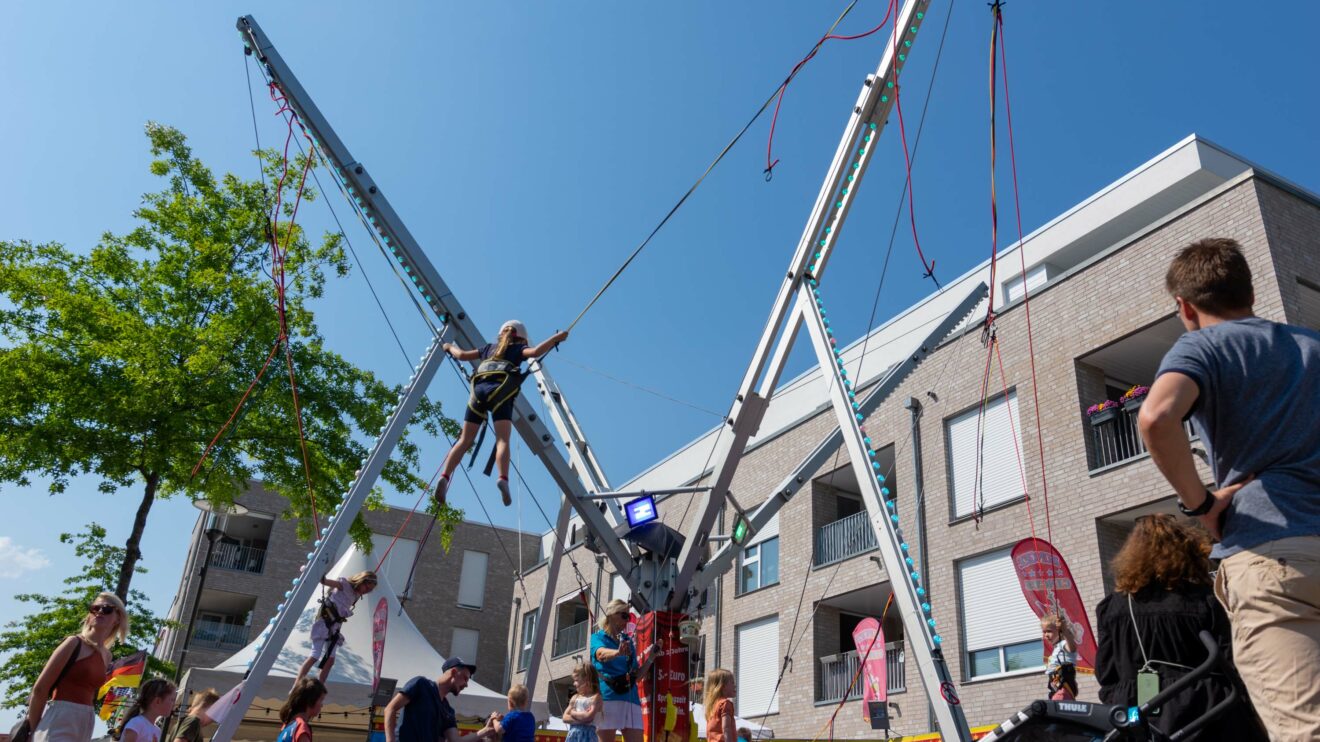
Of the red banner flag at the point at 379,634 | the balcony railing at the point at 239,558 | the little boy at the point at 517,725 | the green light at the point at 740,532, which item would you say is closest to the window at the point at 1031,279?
the green light at the point at 740,532

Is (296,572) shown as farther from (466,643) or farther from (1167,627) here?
(1167,627)

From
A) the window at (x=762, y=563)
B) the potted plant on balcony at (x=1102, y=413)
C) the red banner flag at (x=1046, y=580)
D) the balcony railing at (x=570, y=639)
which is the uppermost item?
the potted plant on balcony at (x=1102, y=413)

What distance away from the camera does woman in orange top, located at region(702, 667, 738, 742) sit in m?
7.71

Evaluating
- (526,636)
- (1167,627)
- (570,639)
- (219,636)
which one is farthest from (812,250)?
(219,636)

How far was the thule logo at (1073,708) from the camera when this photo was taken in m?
2.95

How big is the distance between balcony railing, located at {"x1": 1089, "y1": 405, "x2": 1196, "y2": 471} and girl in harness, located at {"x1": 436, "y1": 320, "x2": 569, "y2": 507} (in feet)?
37.4

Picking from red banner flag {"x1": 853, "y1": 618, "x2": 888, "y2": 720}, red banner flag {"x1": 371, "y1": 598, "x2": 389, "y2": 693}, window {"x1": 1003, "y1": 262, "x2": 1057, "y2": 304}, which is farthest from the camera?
window {"x1": 1003, "y1": 262, "x2": 1057, "y2": 304}

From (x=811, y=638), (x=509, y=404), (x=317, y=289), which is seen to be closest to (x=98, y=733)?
(x=317, y=289)

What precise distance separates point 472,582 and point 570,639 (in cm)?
763

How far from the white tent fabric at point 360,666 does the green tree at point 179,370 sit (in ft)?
4.92

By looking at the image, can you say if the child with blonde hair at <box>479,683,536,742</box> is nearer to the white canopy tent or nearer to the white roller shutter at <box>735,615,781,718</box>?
the white canopy tent

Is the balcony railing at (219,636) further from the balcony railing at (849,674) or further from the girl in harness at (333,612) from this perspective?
the girl in harness at (333,612)

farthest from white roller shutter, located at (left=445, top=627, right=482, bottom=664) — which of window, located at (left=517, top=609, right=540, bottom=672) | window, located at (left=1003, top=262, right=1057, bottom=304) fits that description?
window, located at (left=1003, top=262, right=1057, bottom=304)

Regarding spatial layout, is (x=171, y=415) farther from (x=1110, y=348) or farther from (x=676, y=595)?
(x=1110, y=348)
